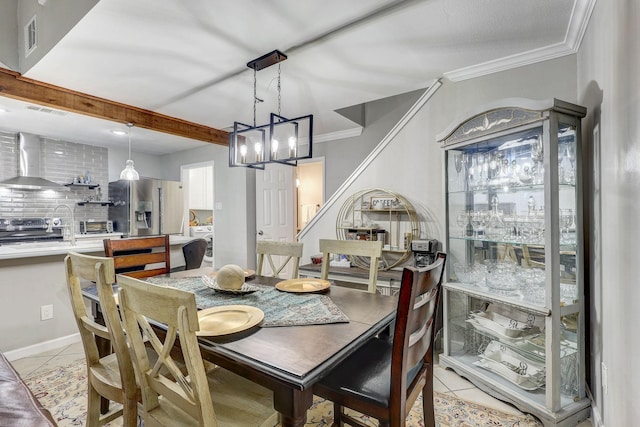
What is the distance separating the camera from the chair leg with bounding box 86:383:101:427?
5.10 feet

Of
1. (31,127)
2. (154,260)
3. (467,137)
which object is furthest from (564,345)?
(31,127)

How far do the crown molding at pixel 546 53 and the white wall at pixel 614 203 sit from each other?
0.09 m

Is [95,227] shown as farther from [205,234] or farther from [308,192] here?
[308,192]

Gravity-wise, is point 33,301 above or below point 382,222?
below

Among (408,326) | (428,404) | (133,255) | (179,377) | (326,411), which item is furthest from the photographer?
(133,255)

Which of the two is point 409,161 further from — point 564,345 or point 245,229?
point 245,229

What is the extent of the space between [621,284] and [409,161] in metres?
1.87

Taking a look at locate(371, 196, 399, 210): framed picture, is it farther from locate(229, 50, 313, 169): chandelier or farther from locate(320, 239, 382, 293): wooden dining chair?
locate(229, 50, 313, 169): chandelier

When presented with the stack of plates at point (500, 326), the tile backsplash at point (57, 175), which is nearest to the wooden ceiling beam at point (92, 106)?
the tile backsplash at point (57, 175)

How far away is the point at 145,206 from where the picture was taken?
538 centimetres

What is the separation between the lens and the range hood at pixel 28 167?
4578mm

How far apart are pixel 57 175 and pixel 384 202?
204 inches

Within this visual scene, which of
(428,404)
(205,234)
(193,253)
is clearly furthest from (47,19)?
(205,234)

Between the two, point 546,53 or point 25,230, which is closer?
point 546,53
